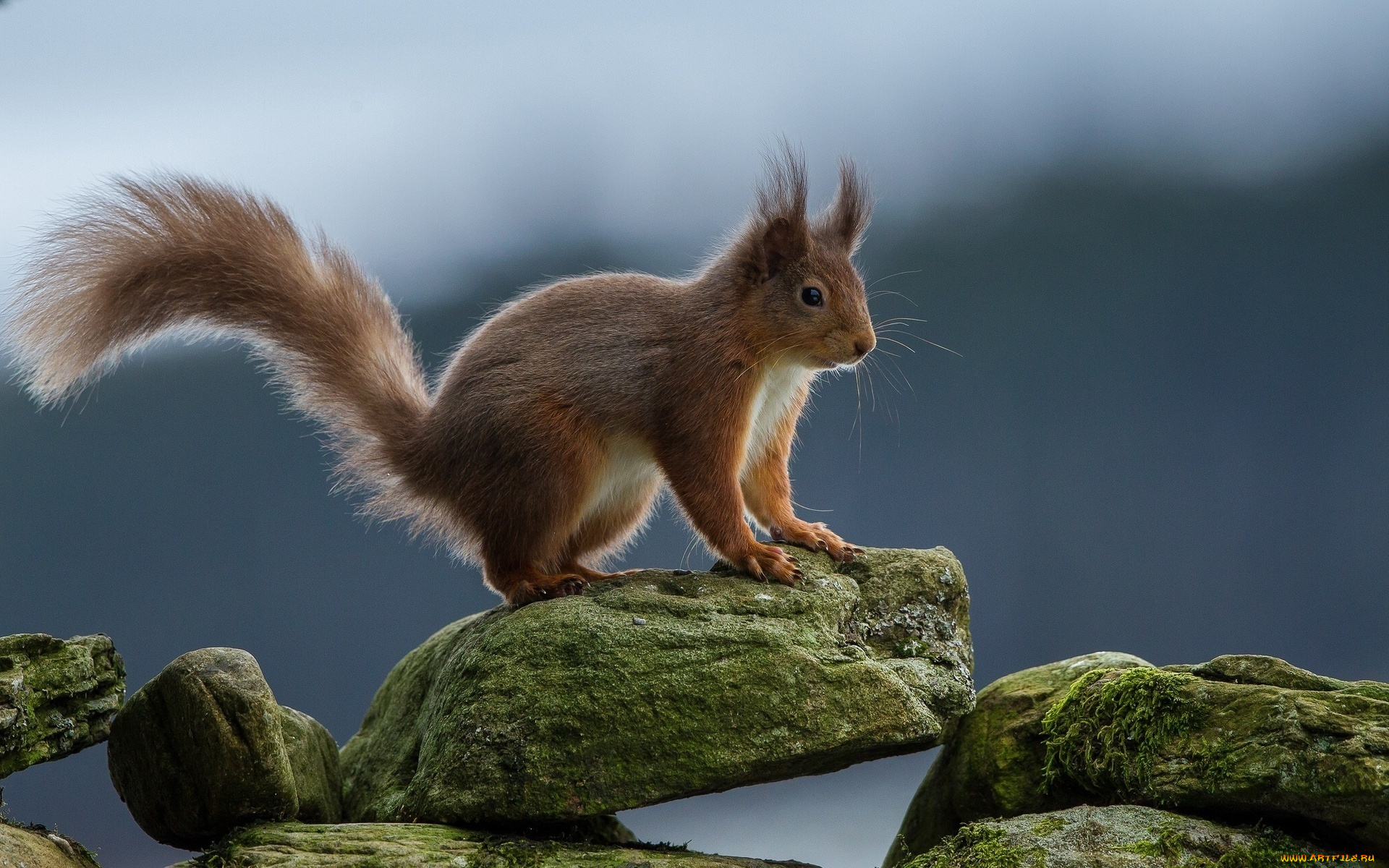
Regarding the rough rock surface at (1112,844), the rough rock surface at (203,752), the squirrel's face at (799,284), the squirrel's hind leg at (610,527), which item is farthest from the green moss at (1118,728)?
the rough rock surface at (203,752)

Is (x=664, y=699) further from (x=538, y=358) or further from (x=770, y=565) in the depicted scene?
(x=538, y=358)

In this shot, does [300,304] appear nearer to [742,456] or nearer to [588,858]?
[742,456]

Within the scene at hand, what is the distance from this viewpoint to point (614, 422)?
3.61 m

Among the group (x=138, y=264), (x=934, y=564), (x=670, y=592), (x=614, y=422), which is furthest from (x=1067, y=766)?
(x=138, y=264)

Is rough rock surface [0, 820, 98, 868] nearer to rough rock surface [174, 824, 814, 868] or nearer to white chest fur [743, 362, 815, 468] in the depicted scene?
rough rock surface [174, 824, 814, 868]

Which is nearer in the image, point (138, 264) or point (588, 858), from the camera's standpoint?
point (588, 858)

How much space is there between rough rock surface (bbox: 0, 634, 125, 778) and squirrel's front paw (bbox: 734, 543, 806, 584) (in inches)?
75.5

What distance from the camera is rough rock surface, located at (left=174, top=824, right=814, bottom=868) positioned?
2789mm

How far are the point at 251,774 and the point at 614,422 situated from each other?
1.49 meters

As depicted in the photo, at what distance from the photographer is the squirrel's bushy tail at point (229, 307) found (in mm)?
3621

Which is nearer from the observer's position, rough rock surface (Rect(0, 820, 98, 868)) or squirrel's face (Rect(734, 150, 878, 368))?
rough rock surface (Rect(0, 820, 98, 868))

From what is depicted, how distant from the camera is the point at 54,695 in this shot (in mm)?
2984

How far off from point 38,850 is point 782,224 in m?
2.78

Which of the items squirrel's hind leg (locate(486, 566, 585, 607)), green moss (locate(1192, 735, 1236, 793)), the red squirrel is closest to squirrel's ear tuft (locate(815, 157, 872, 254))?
the red squirrel
